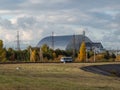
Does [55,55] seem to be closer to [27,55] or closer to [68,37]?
[27,55]

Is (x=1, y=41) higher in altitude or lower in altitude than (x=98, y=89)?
higher

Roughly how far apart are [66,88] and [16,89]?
3052mm

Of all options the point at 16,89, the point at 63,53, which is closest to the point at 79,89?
the point at 16,89

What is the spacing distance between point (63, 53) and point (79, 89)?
392ft

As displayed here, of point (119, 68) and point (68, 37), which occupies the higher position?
point (68, 37)

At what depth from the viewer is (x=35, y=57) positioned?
123 meters

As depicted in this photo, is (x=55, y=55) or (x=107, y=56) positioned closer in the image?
(x=55, y=55)

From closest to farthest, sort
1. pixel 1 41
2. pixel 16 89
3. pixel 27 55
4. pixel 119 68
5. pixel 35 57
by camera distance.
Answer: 1. pixel 16 89
2. pixel 119 68
3. pixel 1 41
4. pixel 35 57
5. pixel 27 55

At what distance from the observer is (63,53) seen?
141375 millimetres

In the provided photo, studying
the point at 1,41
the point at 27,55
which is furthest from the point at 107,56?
the point at 1,41

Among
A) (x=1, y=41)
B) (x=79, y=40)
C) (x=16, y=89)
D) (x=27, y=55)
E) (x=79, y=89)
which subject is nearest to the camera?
(x=16, y=89)

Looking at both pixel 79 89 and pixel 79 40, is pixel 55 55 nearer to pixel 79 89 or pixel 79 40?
pixel 79 40

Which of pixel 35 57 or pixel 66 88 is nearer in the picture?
pixel 66 88

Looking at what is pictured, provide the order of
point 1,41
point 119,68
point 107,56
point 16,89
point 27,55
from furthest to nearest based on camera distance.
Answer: point 107,56 < point 27,55 < point 1,41 < point 119,68 < point 16,89
